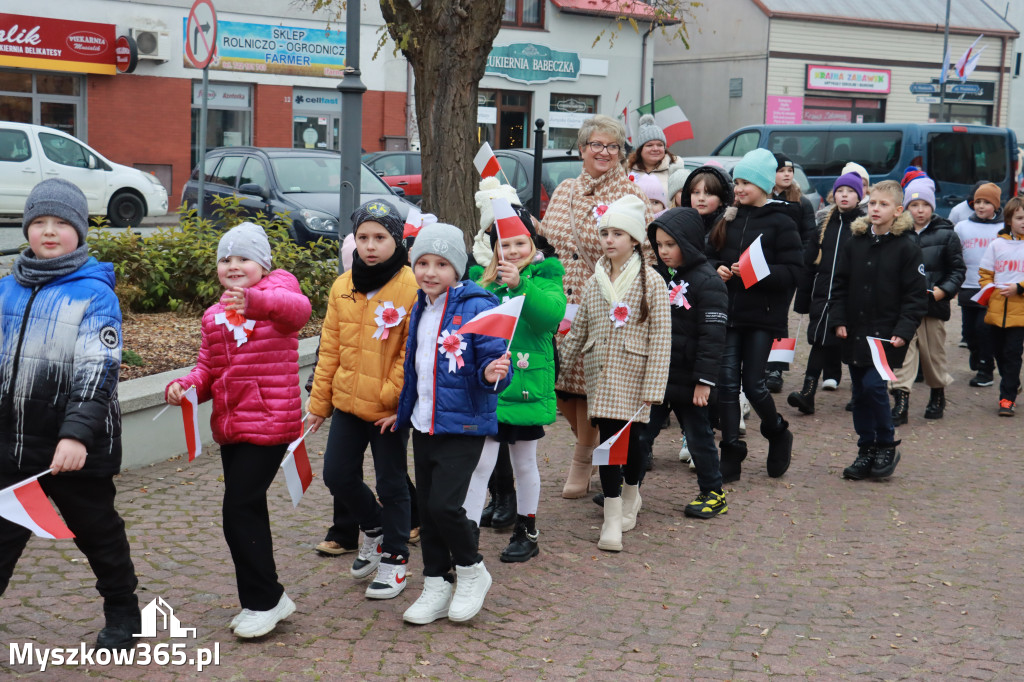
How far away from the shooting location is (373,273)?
15.6 feet

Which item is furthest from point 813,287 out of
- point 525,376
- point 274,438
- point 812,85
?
point 812,85

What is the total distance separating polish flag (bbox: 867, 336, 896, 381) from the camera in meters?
6.91

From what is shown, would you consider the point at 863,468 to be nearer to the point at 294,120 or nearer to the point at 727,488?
the point at 727,488

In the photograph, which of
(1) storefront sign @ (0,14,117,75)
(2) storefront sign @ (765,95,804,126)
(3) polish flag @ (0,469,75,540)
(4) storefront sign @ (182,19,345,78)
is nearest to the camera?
(3) polish flag @ (0,469,75,540)

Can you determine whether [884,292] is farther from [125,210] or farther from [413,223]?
[125,210]

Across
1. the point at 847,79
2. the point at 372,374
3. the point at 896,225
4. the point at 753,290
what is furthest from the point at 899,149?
the point at 372,374

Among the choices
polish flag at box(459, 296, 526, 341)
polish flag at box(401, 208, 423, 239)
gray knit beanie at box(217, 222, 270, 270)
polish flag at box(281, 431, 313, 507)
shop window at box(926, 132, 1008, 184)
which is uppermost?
shop window at box(926, 132, 1008, 184)

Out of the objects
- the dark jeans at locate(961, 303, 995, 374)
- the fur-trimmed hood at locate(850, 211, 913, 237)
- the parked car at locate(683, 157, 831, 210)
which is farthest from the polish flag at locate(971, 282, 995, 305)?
the parked car at locate(683, 157, 831, 210)

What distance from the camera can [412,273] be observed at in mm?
4918

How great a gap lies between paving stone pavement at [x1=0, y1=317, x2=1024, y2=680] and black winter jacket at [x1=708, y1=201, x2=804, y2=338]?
1037 millimetres

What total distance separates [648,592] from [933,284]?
5.46 m

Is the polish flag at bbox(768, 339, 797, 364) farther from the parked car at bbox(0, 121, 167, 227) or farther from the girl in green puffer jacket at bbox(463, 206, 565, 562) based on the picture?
the parked car at bbox(0, 121, 167, 227)

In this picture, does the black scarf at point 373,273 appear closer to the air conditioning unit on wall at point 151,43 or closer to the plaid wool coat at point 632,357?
the plaid wool coat at point 632,357

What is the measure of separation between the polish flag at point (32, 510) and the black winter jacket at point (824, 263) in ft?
19.0
